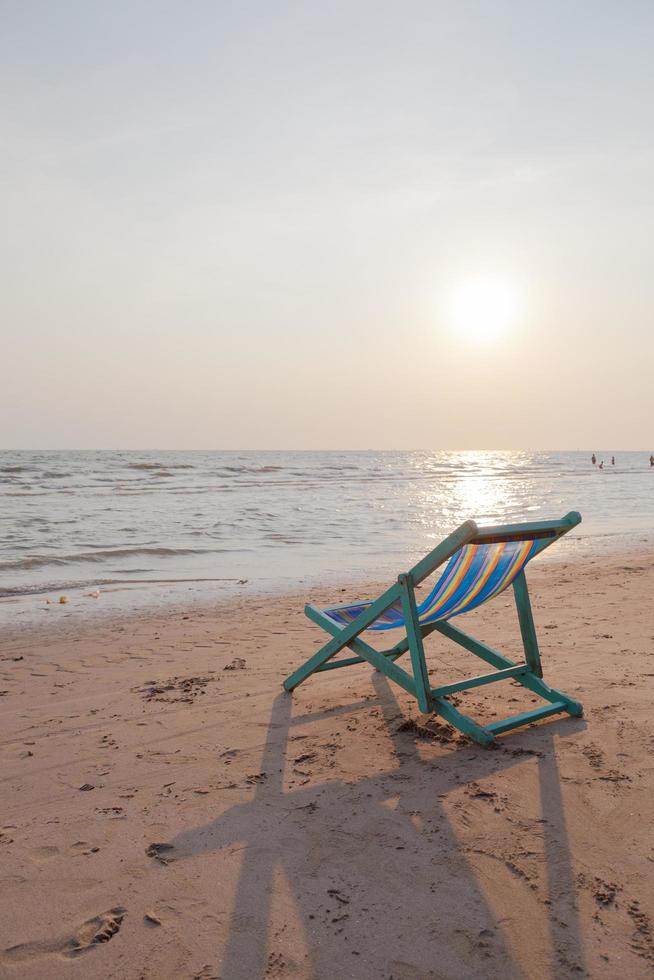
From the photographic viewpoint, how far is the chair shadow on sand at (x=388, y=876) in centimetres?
200

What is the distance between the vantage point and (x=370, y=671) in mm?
4750

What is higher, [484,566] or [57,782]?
[484,566]

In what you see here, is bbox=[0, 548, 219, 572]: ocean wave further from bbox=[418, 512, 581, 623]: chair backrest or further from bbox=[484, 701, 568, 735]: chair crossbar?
bbox=[484, 701, 568, 735]: chair crossbar

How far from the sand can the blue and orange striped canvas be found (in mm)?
627

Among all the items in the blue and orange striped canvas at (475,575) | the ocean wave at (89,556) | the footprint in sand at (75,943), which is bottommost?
the ocean wave at (89,556)

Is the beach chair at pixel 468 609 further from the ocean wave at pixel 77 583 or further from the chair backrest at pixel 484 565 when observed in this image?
the ocean wave at pixel 77 583

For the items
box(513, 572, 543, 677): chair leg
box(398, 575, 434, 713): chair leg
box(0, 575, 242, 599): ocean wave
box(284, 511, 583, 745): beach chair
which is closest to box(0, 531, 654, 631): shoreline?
box(0, 575, 242, 599): ocean wave

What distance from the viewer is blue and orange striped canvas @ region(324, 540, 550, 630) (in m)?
3.50

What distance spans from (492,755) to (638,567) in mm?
6272

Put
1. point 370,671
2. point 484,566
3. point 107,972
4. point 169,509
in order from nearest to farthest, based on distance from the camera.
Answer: point 107,972 → point 484,566 → point 370,671 → point 169,509

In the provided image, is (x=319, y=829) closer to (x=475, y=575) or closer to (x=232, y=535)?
(x=475, y=575)

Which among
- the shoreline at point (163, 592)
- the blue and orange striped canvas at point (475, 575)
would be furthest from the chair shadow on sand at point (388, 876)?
the shoreline at point (163, 592)

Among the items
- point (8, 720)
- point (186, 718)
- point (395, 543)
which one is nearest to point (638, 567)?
point (395, 543)

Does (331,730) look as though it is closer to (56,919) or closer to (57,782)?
(57,782)
